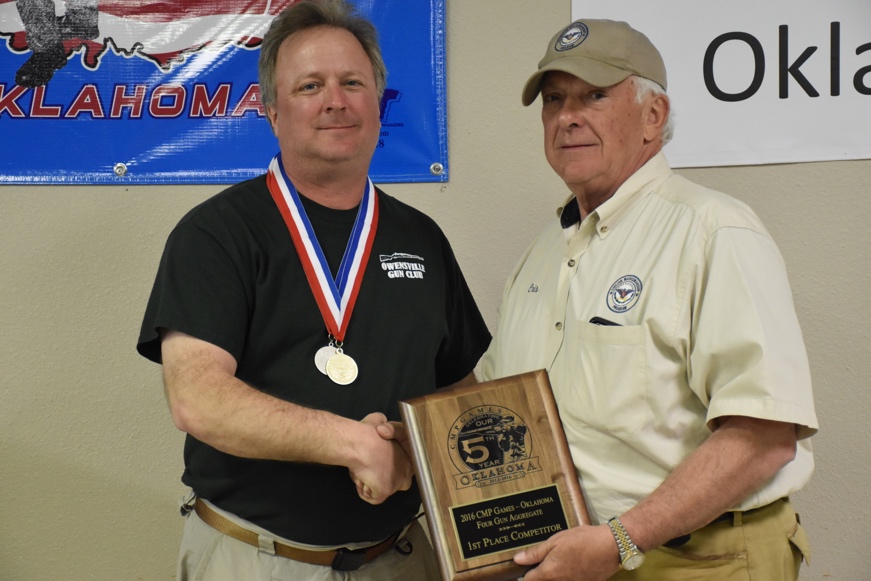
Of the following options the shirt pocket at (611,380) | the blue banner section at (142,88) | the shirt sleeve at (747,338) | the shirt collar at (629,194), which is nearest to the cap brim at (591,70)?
the shirt collar at (629,194)

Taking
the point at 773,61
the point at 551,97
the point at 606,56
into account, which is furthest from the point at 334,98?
the point at 773,61

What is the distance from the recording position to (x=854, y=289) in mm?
2561

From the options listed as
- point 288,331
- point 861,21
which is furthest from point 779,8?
point 288,331

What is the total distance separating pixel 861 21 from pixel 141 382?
8.38 ft

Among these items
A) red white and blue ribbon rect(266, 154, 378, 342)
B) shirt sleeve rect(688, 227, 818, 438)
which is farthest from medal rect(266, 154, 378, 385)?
shirt sleeve rect(688, 227, 818, 438)

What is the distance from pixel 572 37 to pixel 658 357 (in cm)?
73

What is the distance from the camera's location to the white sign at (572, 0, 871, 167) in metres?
2.50

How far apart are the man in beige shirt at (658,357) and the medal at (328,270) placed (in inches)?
16.0

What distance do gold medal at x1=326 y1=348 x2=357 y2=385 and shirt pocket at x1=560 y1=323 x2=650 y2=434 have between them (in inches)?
18.3

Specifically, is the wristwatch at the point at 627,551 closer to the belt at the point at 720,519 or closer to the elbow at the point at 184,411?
the belt at the point at 720,519

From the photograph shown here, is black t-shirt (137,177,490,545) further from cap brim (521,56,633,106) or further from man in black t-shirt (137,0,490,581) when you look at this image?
cap brim (521,56,633,106)

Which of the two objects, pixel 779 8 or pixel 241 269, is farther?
pixel 779 8

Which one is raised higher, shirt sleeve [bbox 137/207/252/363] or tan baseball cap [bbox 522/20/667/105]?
tan baseball cap [bbox 522/20/667/105]

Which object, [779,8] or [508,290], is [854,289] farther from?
[508,290]
